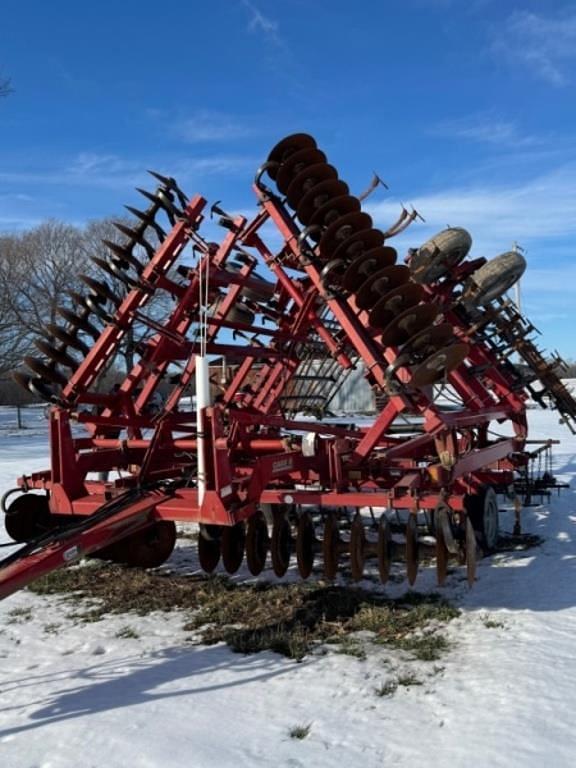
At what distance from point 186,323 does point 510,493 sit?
4.30m

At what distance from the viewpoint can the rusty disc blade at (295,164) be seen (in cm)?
663

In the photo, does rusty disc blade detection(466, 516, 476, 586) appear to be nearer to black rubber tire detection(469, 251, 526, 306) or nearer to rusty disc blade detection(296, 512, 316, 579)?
rusty disc blade detection(296, 512, 316, 579)

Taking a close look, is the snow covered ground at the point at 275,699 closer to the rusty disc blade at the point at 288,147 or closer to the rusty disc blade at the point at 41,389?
the rusty disc blade at the point at 41,389

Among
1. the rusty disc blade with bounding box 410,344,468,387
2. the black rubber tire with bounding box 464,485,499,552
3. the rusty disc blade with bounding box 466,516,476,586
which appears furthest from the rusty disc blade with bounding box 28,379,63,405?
the black rubber tire with bounding box 464,485,499,552

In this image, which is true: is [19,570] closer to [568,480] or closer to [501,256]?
[501,256]

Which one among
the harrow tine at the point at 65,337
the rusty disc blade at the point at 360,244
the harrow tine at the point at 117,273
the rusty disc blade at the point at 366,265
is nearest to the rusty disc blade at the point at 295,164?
the rusty disc blade at the point at 360,244

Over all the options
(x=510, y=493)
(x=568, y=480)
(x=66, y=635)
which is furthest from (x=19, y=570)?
(x=568, y=480)

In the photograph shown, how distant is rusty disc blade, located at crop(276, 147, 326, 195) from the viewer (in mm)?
6633

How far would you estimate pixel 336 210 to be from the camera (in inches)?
251

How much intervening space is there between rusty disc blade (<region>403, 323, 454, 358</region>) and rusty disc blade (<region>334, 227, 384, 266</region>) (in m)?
1.01

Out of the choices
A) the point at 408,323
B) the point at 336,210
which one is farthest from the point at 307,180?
the point at 408,323

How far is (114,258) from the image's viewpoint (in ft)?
24.1

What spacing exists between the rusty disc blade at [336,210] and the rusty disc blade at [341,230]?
187mm

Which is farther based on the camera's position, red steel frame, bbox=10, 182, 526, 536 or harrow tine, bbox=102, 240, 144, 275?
harrow tine, bbox=102, 240, 144, 275
